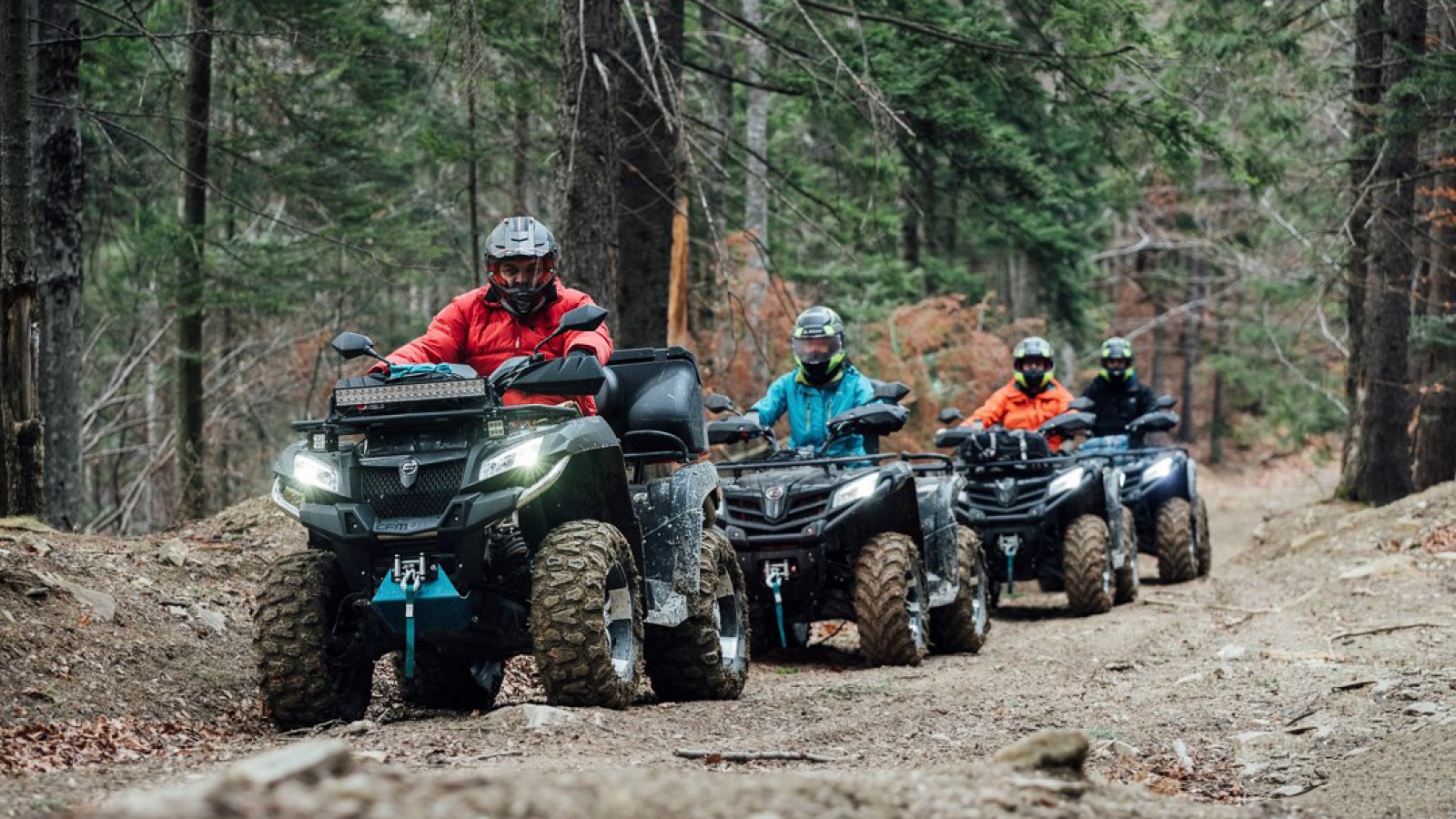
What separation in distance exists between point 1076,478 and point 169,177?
13.0 metres

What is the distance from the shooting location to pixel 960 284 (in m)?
35.6

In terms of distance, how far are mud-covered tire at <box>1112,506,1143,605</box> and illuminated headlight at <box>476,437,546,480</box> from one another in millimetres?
9550

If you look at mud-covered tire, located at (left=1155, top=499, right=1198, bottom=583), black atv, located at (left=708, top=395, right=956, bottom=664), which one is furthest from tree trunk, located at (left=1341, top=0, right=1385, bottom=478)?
black atv, located at (left=708, top=395, right=956, bottom=664)

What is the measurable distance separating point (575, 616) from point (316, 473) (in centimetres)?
128

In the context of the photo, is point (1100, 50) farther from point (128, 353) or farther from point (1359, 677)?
point (128, 353)

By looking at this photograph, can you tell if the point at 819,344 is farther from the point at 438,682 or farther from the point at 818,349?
the point at 438,682

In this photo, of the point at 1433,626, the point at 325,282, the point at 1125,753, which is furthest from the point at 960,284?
the point at 1125,753

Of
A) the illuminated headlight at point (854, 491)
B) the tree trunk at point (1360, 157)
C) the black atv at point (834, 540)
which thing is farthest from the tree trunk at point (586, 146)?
the tree trunk at point (1360, 157)

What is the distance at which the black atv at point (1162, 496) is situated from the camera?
56.8ft

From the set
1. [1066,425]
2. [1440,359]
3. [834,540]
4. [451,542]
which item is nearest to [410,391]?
[451,542]

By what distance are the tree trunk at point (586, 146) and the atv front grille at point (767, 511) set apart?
184 cm

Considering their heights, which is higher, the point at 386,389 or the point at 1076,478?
the point at 386,389

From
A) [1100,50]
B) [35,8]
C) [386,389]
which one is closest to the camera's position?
[386,389]

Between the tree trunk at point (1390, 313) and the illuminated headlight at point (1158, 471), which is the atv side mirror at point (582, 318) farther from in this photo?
the tree trunk at point (1390, 313)
